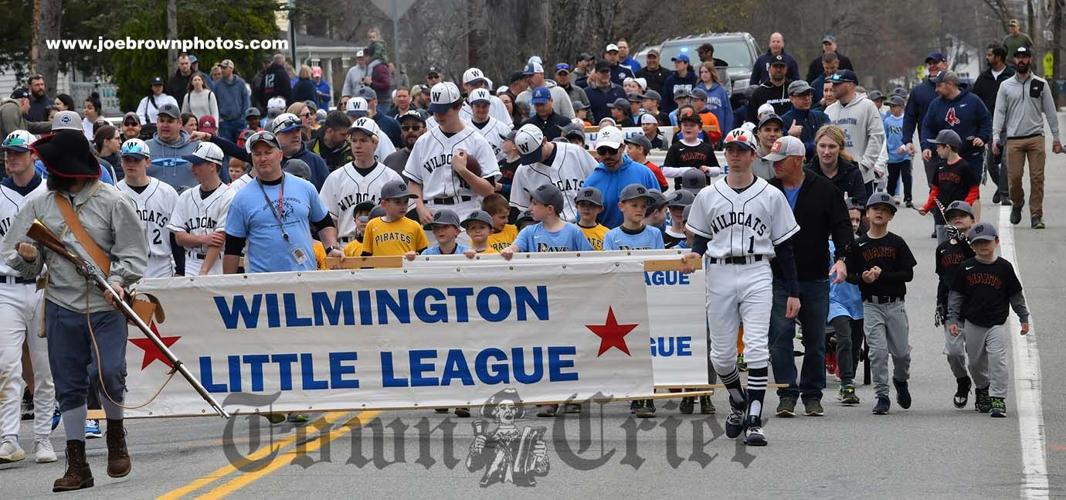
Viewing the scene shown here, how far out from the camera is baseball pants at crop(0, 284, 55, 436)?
10516 mm

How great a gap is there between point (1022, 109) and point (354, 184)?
32.2 ft

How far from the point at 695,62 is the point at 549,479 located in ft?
72.7

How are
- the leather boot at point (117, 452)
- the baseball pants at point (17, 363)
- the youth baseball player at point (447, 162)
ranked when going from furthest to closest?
the youth baseball player at point (447, 162) → the baseball pants at point (17, 363) → the leather boot at point (117, 452)

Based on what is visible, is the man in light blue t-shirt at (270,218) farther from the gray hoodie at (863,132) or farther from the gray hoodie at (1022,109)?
the gray hoodie at (1022,109)

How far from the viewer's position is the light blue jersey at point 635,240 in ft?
40.5

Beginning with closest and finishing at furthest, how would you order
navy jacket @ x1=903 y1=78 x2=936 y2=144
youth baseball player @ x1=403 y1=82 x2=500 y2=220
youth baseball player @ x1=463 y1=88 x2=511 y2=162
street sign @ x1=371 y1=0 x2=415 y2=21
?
youth baseball player @ x1=403 y1=82 x2=500 y2=220 < youth baseball player @ x1=463 y1=88 x2=511 y2=162 < navy jacket @ x1=903 y1=78 x2=936 y2=144 < street sign @ x1=371 y1=0 x2=415 y2=21

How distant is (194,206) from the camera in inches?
512

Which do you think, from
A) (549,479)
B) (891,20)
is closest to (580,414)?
(549,479)

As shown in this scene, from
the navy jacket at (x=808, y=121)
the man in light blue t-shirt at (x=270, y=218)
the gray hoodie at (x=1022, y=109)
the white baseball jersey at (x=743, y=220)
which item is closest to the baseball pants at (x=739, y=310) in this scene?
the white baseball jersey at (x=743, y=220)

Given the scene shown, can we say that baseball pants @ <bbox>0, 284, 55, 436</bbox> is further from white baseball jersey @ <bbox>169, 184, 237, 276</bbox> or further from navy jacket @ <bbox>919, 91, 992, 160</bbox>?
navy jacket @ <bbox>919, 91, 992, 160</bbox>

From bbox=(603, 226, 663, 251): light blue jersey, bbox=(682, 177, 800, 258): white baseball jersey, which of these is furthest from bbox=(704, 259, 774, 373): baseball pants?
bbox=(603, 226, 663, 251): light blue jersey

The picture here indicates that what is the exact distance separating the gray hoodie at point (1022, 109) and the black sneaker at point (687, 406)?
9.80 meters

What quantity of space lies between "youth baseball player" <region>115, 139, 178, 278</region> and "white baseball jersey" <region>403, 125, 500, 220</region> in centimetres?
235

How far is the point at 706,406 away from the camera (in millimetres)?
11938
